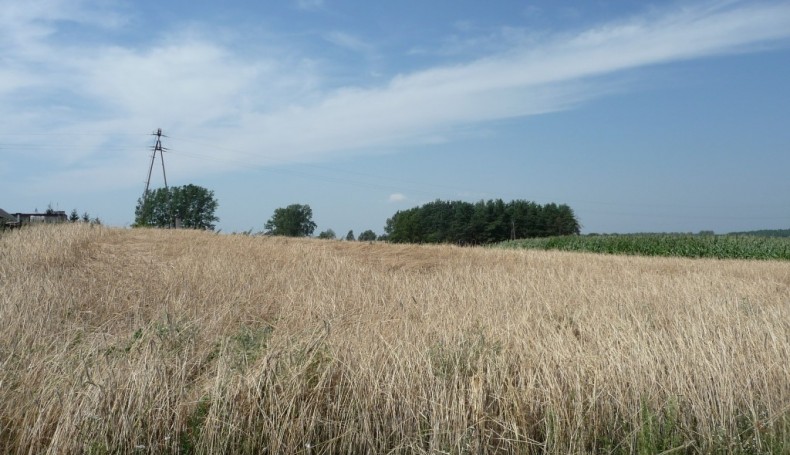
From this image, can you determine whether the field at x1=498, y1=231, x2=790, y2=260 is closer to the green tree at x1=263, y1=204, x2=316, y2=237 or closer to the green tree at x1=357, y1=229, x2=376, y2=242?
the green tree at x1=357, y1=229, x2=376, y2=242

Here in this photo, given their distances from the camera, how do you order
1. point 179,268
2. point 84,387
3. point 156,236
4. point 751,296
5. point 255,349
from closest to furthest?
point 84,387, point 255,349, point 751,296, point 179,268, point 156,236

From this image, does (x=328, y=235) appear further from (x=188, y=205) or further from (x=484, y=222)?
(x=484, y=222)

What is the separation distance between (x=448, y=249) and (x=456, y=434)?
15791 millimetres

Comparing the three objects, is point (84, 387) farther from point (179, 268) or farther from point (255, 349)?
point (179, 268)

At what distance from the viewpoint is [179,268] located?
37.7ft

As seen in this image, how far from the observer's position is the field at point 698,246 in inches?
1281

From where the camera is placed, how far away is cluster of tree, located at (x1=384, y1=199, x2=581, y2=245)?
79.2 m

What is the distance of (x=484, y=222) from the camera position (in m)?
79.1

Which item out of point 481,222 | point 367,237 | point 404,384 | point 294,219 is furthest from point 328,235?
point 481,222

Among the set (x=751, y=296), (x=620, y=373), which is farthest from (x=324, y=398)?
(x=751, y=296)

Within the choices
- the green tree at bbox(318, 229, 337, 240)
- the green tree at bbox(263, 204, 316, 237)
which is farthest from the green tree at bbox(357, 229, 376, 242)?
the green tree at bbox(263, 204, 316, 237)

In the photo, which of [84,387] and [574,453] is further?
[84,387]

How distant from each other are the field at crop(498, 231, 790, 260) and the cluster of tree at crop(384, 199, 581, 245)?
36.8 metres

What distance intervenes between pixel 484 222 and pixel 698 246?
1740 inches
